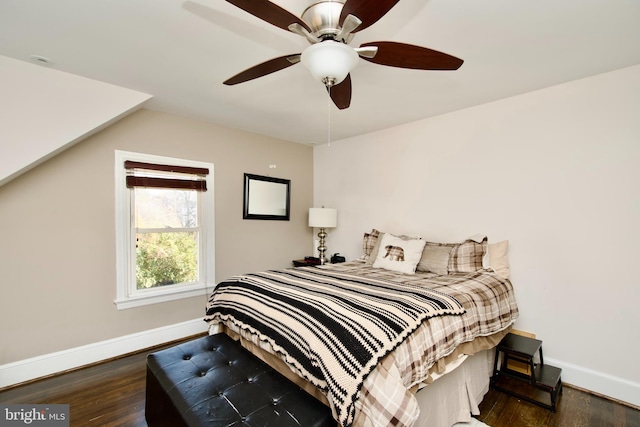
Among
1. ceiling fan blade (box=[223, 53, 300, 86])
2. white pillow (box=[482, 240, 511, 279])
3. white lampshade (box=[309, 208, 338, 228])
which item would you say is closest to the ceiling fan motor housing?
ceiling fan blade (box=[223, 53, 300, 86])

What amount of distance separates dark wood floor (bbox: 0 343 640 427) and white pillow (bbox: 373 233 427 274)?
115 cm

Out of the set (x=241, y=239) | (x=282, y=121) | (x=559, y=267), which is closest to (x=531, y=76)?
(x=559, y=267)

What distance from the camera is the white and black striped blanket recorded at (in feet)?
4.26

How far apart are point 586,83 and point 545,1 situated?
128cm

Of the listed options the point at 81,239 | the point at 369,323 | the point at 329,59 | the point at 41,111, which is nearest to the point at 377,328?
the point at 369,323

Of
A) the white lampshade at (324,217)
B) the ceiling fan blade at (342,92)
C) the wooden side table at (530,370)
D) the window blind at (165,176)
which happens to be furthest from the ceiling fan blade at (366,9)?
the white lampshade at (324,217)

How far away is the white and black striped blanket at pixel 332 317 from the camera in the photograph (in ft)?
4.26

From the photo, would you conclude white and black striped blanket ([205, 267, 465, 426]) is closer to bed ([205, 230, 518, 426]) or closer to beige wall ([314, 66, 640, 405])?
bed ([205, 230, 518, 426])

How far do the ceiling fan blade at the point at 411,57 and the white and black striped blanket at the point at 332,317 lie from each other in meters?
1.35

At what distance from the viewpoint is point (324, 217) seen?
3.91 m

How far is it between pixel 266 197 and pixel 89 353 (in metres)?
2.42

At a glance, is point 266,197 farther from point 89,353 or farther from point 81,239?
point 89,353

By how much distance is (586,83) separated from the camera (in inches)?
92.8

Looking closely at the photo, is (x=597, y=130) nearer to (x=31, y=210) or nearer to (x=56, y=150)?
(x=56, y=150)
